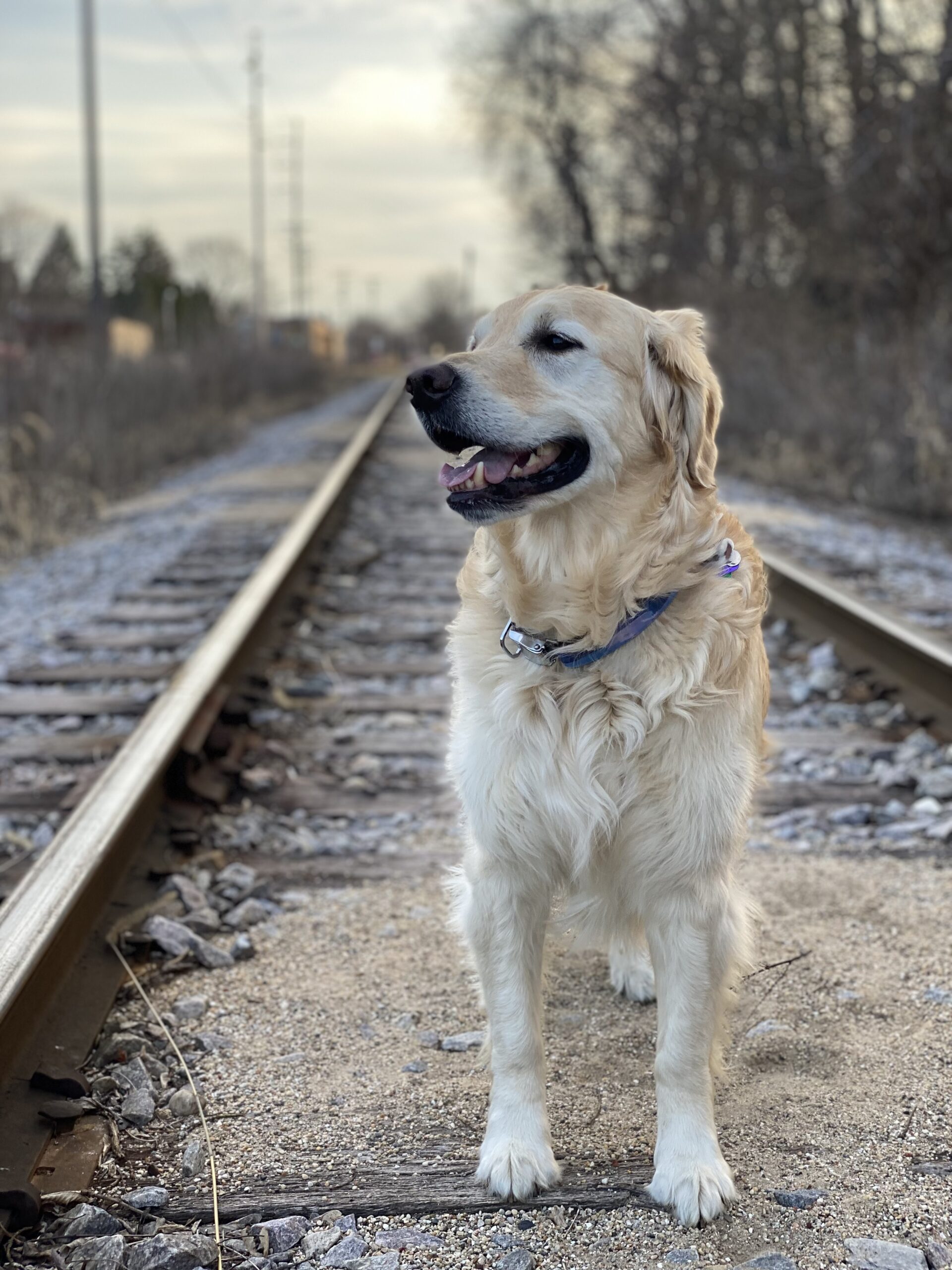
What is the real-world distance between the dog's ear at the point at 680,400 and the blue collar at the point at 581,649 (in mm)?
299

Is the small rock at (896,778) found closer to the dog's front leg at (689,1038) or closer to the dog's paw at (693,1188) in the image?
the dog's front leg at (689,1038)

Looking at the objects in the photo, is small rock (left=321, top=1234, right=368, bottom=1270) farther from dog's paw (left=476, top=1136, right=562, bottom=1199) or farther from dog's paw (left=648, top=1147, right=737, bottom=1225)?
dog's paw (left=648, top=1147, right=737, bottom=1225)

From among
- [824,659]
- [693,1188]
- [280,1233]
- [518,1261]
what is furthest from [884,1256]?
[824,659]

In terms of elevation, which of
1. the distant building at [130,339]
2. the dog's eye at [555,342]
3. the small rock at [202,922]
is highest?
A: the distant building at [130,339]

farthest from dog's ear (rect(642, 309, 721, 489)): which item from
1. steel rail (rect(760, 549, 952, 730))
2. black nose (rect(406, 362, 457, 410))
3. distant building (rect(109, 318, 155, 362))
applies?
distant building (rect(109, 318, 155, 362))

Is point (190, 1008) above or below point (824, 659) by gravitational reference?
below

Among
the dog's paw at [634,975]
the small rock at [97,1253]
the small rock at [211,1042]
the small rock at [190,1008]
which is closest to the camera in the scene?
the small rock at [97,1253]

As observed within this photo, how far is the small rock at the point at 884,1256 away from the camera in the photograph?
1983mm

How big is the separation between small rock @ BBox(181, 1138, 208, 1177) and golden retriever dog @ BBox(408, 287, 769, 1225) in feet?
1.78

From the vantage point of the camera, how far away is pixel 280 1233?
2.07 meters

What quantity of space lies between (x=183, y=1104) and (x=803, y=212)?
15.7m

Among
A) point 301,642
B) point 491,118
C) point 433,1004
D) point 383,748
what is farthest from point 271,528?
point 491,118

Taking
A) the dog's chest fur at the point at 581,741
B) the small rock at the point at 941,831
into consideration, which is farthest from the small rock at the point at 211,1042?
the small rock at the point at 941,831

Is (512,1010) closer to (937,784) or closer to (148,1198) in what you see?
(148,1198)
